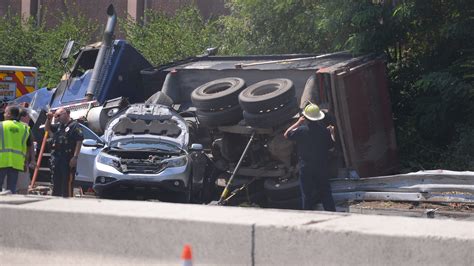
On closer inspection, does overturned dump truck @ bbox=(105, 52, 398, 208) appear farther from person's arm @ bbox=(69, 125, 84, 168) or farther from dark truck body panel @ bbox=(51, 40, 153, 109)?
dark truck body panel @ bbox=(51, 40, 153, 109)

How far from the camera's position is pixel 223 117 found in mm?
11609

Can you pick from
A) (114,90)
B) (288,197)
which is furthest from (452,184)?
(114,90)

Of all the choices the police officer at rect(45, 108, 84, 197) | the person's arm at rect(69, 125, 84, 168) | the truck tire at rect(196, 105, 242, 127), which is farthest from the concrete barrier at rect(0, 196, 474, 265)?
the truck tire at rect(196, 105, 242, 127)

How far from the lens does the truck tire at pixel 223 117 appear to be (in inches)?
456

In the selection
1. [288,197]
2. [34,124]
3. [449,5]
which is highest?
Answer: [449,5]

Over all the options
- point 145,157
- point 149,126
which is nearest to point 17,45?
point 149,126

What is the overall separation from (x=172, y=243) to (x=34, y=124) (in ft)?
29.9

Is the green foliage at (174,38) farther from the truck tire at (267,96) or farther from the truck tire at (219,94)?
the truck tire at (267,96)

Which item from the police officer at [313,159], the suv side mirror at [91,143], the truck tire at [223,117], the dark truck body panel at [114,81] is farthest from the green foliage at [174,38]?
the police officer at [313,159]

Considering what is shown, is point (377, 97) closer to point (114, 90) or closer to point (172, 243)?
point (114, 90)

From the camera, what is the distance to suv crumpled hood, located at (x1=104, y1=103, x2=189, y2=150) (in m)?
11.0

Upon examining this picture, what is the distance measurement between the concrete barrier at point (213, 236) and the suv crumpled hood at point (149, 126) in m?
4.43

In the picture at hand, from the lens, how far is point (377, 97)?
13.0m

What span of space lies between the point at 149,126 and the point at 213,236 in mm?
6126
